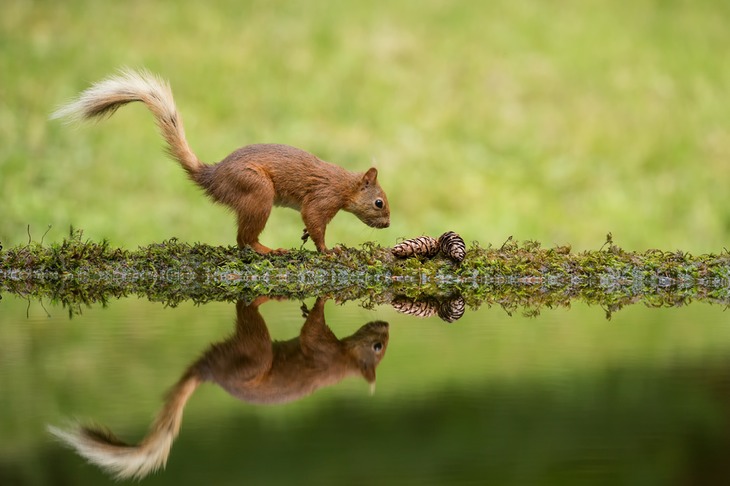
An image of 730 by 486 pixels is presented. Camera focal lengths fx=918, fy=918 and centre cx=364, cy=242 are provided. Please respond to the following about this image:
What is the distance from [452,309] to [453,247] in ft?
3.78

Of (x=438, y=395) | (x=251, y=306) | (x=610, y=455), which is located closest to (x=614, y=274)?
(x=251, y=306)

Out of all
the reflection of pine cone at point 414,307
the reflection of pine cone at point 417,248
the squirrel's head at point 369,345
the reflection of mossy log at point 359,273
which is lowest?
the squirrel's head at point 369,345

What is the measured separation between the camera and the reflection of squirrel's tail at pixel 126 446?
1918 millimetres

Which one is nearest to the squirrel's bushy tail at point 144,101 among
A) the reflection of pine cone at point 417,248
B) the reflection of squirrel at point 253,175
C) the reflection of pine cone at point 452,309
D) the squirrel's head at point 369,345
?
the reflection of squirrel at point 253,175

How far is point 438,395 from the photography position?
96.3 inches

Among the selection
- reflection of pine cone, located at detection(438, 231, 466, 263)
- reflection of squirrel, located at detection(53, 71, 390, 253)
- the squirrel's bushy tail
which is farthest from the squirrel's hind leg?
reflection of pine cone, located at detection(438, 231, 466, 263)

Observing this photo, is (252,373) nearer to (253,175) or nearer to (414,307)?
(414,307)

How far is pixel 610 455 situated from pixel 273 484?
0.71 metres

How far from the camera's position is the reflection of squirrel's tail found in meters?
1.92

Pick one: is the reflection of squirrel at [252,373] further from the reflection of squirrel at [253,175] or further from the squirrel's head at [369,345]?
the reflection of squirrel at [253,175]

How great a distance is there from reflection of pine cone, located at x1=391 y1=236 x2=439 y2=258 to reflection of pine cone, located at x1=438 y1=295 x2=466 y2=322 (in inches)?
31.9

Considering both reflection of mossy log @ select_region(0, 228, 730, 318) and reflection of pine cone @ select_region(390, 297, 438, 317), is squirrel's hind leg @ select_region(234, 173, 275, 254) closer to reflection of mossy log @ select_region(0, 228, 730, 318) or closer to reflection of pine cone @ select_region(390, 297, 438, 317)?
reflection of mossy log @ select_region(0, 228, 730, 318)

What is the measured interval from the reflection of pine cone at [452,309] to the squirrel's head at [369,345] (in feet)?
1.07

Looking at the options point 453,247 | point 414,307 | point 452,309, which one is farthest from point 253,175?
point 452,309
